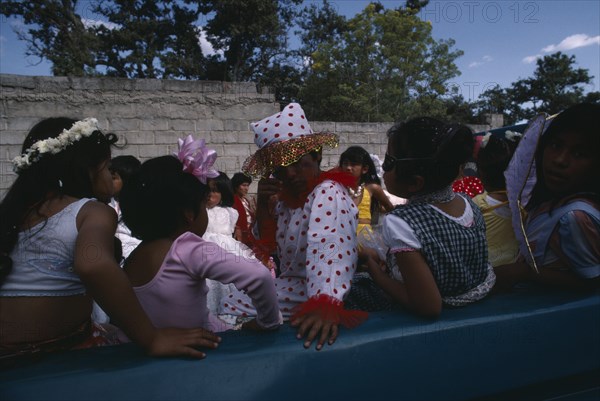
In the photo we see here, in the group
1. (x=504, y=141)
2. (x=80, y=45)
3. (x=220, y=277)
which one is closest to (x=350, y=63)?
(x=80, y=45)

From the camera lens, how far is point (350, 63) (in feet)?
71.7

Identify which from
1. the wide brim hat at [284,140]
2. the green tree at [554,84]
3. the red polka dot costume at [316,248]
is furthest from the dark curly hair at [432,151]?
the green tree at [554,84]

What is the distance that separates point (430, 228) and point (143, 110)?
270 inches

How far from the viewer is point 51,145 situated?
1312 millimetres

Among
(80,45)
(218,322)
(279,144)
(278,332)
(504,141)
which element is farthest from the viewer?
(80,45)

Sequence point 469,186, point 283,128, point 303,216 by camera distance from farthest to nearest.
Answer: point 469,186, point 283,128, point 303,216

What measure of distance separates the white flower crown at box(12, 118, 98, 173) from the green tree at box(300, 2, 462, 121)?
19.7 m

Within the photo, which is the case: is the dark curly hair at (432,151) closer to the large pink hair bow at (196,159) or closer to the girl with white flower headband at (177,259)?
the girl with white flower headband at (177,259)

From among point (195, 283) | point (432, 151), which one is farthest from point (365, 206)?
point (195, 283)

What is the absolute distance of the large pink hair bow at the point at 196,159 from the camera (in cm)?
166

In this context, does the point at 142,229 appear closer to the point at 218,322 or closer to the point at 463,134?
the point at 218,322

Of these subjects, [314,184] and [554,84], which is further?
[554,84]

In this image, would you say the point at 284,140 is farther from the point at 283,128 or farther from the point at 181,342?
the point at 181,342

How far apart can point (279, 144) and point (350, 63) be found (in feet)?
70.5
